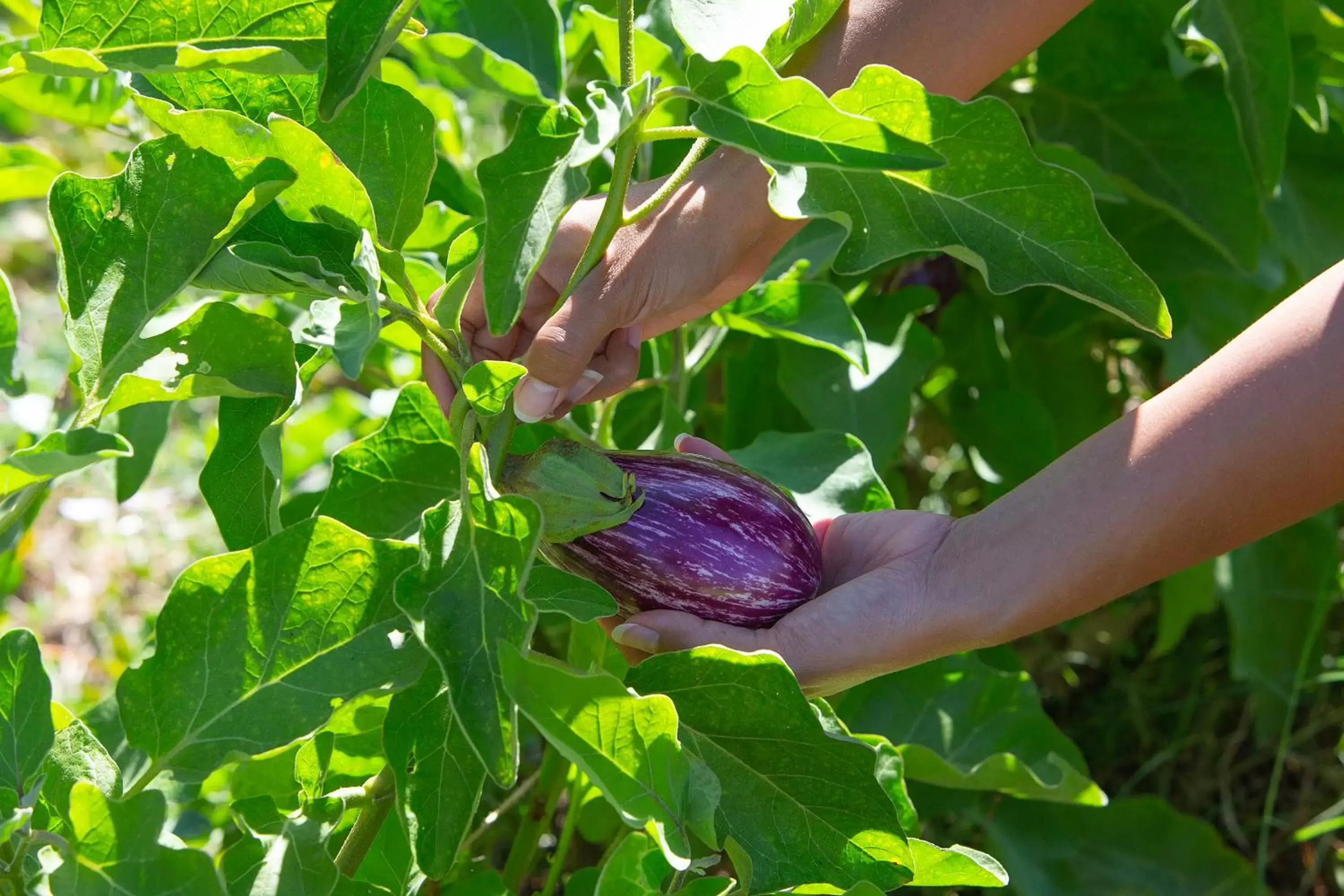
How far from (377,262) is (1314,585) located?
1.05 meters

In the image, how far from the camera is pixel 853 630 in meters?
0.76

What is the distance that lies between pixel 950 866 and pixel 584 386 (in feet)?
1.10

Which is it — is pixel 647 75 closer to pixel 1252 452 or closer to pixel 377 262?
pixel 377 262

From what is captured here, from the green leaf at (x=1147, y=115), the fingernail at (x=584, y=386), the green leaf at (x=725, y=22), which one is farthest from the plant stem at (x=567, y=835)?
the green leaf at (x=1147, y=115)

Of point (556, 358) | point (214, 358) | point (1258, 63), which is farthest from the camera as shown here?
point (1258, 63)

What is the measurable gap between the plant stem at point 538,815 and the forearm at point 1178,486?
327mm

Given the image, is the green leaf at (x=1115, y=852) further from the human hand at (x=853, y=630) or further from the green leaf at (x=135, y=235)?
the green leaf at (x=135, y=235)

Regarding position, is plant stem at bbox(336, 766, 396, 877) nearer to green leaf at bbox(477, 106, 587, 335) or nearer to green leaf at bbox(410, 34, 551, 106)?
green leaf at bbox(477, 106, 587, 335)

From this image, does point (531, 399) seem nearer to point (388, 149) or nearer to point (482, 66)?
point (388, 149)

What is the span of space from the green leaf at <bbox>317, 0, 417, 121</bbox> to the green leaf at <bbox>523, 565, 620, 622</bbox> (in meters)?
0.24

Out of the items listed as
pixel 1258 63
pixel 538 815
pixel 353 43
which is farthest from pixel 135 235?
pixel 1258 63

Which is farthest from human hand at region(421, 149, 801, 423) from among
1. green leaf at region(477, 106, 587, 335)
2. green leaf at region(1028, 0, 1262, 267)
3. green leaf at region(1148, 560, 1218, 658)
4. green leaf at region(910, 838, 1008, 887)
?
green leaf at region(1148, 560, 1218, 658)

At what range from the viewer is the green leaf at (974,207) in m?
→ 0.59

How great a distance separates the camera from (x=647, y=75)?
57 cm
